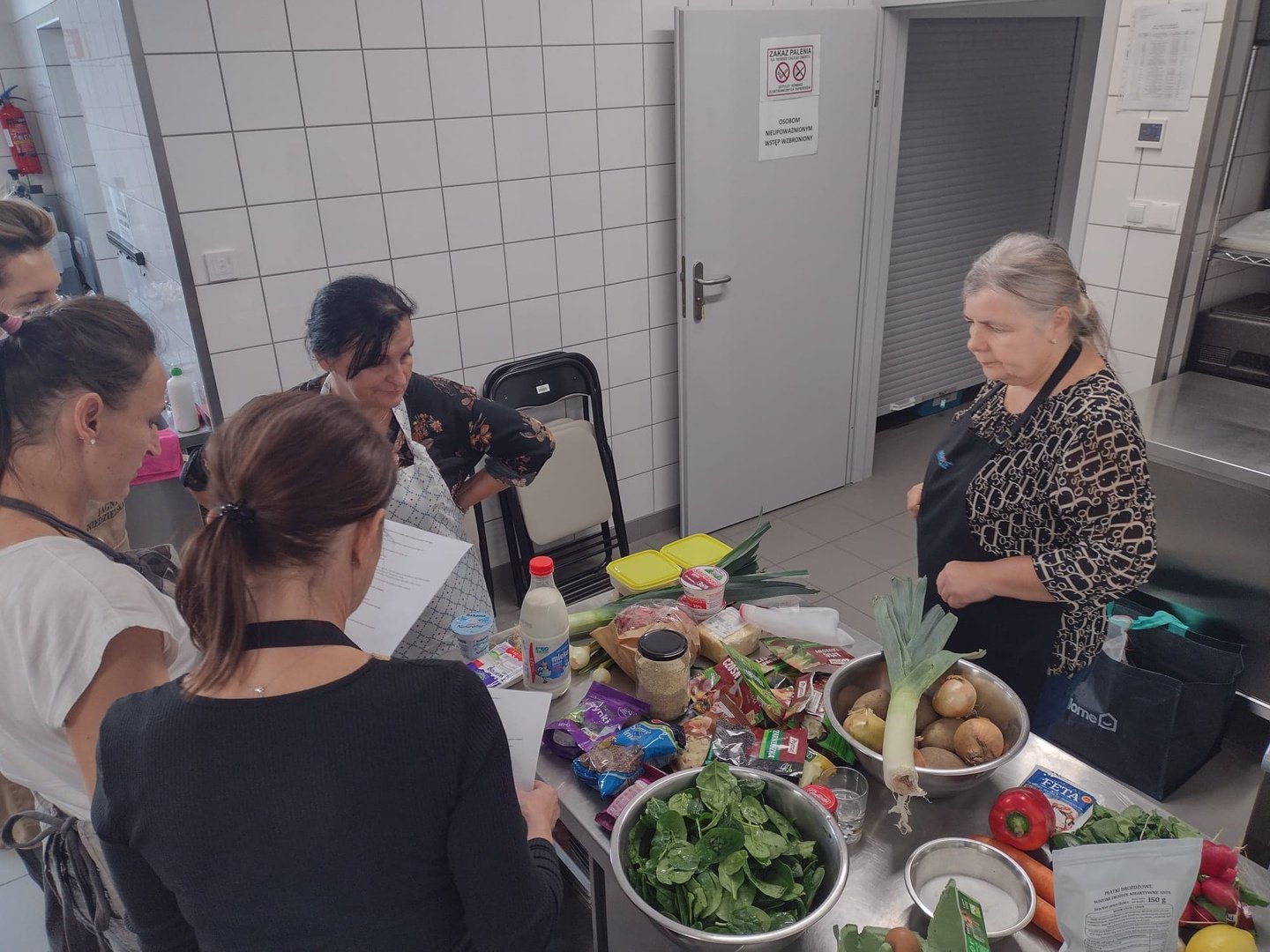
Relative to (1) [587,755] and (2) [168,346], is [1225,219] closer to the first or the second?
(1) [587,755]

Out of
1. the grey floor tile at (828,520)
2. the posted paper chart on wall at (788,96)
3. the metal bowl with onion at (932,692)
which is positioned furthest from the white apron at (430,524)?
the grey floor tile at (828,520)

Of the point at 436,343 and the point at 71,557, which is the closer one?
the point at 71,557

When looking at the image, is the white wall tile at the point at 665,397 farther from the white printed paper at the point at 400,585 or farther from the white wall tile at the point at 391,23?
the white printed paper at the point at 400,585

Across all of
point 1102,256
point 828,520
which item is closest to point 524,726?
point 1102,256

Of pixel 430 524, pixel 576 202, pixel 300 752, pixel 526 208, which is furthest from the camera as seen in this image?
pixel 576 202

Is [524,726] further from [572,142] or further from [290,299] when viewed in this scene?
[572,142]

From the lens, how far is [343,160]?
2.68m

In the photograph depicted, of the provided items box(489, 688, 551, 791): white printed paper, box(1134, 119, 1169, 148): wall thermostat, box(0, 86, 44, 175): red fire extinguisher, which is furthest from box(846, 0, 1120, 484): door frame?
box(0, 86, 44, 175): red fire extinguisher

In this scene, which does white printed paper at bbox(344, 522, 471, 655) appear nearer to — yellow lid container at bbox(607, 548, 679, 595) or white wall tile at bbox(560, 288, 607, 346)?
yellow lid container at bbox(607, 548, 679, 595)

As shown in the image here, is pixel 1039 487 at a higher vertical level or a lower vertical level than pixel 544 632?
higher

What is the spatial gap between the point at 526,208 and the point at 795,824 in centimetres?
246

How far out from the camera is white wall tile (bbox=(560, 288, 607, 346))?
130 inches

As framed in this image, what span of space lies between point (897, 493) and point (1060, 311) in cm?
274

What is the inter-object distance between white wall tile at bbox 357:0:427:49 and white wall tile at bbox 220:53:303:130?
0.85 feet
